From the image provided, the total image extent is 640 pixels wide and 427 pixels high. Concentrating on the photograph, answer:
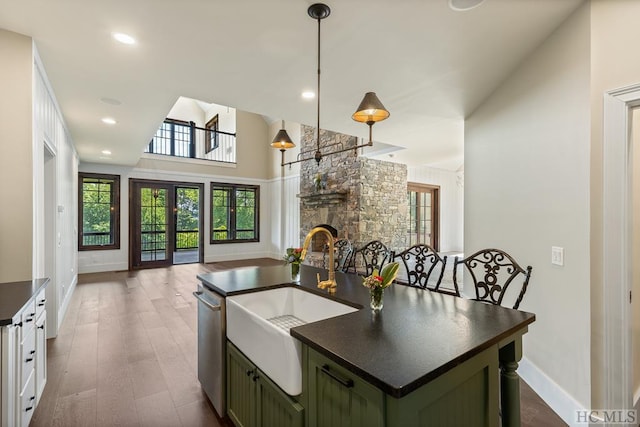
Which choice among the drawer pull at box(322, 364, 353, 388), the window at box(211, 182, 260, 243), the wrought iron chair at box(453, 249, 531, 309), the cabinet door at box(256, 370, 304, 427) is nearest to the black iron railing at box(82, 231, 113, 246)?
the window at box(211, 182, 260, 243)

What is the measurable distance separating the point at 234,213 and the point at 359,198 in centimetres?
424

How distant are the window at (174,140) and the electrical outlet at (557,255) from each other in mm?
8331

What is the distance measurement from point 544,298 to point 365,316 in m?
1.67

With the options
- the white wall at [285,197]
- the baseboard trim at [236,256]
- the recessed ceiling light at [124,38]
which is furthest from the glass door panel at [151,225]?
the recessed ceiling light at [124,38]

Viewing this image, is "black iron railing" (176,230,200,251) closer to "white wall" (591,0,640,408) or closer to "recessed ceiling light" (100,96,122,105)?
"recessed ceiling light" (100,96,122,105)

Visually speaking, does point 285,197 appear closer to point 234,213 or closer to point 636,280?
point 234,213

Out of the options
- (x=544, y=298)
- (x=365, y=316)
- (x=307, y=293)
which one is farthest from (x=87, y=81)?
(x=544, y=298)

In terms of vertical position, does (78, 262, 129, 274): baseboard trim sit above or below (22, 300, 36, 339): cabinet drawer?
below

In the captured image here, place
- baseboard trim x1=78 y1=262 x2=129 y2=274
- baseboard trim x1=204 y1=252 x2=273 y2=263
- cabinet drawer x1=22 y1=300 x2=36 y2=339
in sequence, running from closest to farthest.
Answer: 1. cabinet drawer x1=22 y1=300 x2=36 y2=339
2. baseboard trim x1=78 y1=262 x2=129 y2=274
3. baseboard trim x1=204 y1=252 x2=273 y2=263

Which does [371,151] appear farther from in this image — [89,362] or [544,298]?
[89,362]

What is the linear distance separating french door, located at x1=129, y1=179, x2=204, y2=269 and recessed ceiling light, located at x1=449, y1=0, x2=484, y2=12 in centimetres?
768

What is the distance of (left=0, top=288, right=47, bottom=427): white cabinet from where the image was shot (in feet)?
5.00

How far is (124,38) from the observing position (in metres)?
2.22

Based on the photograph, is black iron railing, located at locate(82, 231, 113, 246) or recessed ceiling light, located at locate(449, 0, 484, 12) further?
black iron railing, located at locate(82, 231, 113, 246)
